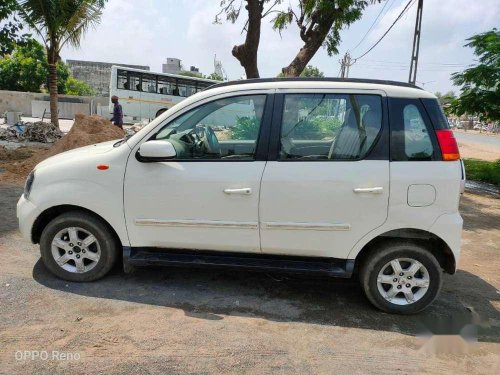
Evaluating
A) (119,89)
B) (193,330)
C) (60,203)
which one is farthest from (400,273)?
(119,89)

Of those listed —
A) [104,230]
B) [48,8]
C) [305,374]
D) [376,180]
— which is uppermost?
[48,8]

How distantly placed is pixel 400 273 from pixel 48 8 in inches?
560

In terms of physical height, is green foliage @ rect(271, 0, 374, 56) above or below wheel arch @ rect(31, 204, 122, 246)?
above

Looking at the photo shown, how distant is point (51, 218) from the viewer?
404 centimetres

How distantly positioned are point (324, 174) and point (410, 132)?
2.70ft

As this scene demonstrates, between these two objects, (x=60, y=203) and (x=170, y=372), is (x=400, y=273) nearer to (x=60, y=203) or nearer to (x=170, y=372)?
(x=170, y=372)

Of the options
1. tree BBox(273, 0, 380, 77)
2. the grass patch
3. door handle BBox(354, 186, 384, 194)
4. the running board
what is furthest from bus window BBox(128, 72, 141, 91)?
door handle BBox(354, 186, 384, 194)

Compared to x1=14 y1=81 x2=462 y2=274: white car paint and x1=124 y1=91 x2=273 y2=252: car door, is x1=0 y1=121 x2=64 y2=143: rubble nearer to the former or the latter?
x1=14 y1=81 x2=462 y2=274: white car paint

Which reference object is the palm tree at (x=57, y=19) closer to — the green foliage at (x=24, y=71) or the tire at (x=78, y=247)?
the tire at (x=78, y=247)

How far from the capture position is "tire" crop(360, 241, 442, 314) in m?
3.59

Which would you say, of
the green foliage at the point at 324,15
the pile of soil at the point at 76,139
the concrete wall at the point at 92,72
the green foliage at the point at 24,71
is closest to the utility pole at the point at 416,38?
the green foliage at the point at 324,15

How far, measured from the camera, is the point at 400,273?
364 cm

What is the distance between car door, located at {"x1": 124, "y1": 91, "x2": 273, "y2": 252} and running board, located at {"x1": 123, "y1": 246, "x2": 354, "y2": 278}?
0.08 metres

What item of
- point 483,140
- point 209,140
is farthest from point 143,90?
point 483,140
